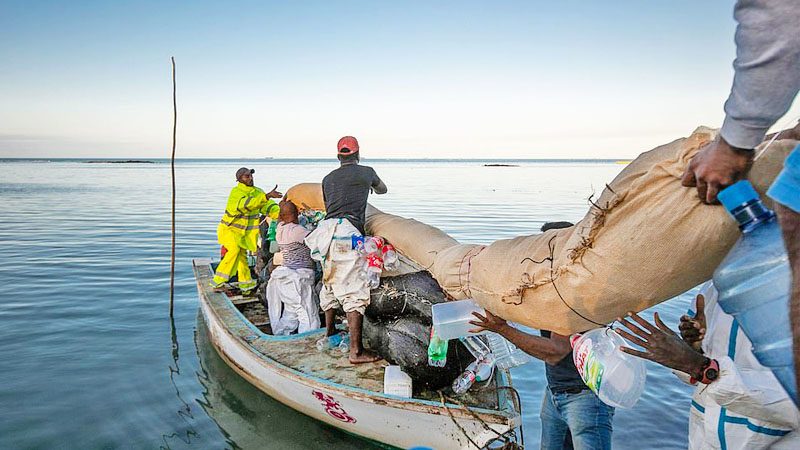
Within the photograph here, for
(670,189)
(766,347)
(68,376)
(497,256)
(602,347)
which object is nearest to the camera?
(766,347)

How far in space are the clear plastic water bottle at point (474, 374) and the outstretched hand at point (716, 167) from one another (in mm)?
3068

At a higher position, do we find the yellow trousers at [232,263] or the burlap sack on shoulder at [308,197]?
the burlap sack on shoulder at [308,197]

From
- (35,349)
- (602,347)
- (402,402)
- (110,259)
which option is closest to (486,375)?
(402,402)

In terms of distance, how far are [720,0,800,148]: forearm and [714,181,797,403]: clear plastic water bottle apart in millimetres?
174

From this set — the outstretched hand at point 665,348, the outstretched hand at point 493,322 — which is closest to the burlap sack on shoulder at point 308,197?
the outstretched hand at point 493,322

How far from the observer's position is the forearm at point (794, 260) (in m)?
1.29

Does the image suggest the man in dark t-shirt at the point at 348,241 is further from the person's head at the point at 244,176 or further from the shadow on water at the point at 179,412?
the person's head at the point at 244,176

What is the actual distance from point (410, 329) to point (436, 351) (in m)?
0.37

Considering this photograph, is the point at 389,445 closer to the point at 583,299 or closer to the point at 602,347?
the point at 602,347

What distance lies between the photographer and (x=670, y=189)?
5.55 ft

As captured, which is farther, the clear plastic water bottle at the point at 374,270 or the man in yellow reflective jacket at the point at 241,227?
the man in yellow reflective jacket at the point at 241,227

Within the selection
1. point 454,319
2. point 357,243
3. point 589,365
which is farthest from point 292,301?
point 589,365

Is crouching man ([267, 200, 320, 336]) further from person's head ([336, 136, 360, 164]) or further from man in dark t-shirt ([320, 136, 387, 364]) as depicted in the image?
person's head ([336, 136, 360, 164])

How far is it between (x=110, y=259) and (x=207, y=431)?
8.98 metres
